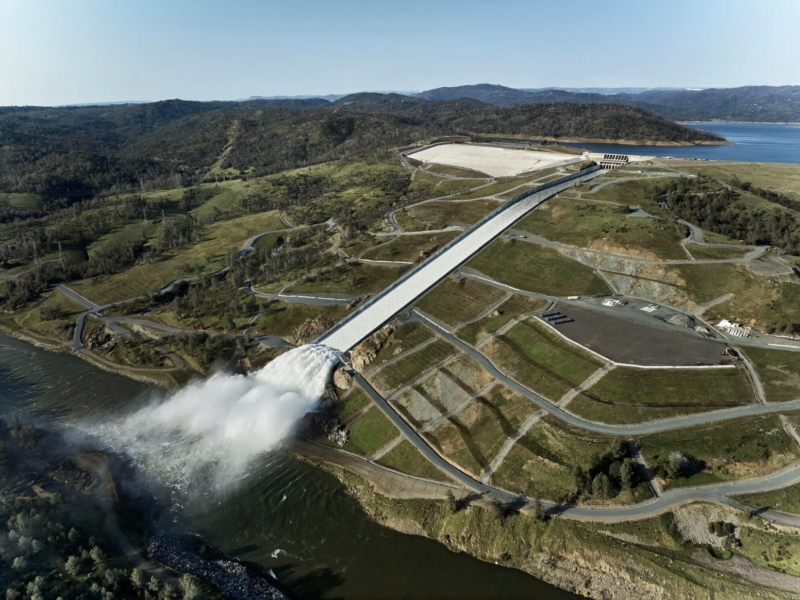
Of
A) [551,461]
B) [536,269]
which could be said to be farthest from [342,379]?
[536,269]

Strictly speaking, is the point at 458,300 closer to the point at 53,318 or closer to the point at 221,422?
the point at 221,422

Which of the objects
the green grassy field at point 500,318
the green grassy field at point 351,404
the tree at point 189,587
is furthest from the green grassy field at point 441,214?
the tree at point 189,587

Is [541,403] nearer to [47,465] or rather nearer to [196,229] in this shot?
[47,465]

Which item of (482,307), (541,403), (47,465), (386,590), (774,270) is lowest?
(386,590)

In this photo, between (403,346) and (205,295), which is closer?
(403,346)

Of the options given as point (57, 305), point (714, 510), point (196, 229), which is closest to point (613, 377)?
point (714, 510)

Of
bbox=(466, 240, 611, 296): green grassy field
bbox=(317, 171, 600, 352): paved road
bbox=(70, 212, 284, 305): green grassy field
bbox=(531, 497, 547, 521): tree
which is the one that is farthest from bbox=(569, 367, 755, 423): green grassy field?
bbox=(70, 212, 284, 305): green grassy field

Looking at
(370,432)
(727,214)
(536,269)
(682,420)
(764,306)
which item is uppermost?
(727,214)
